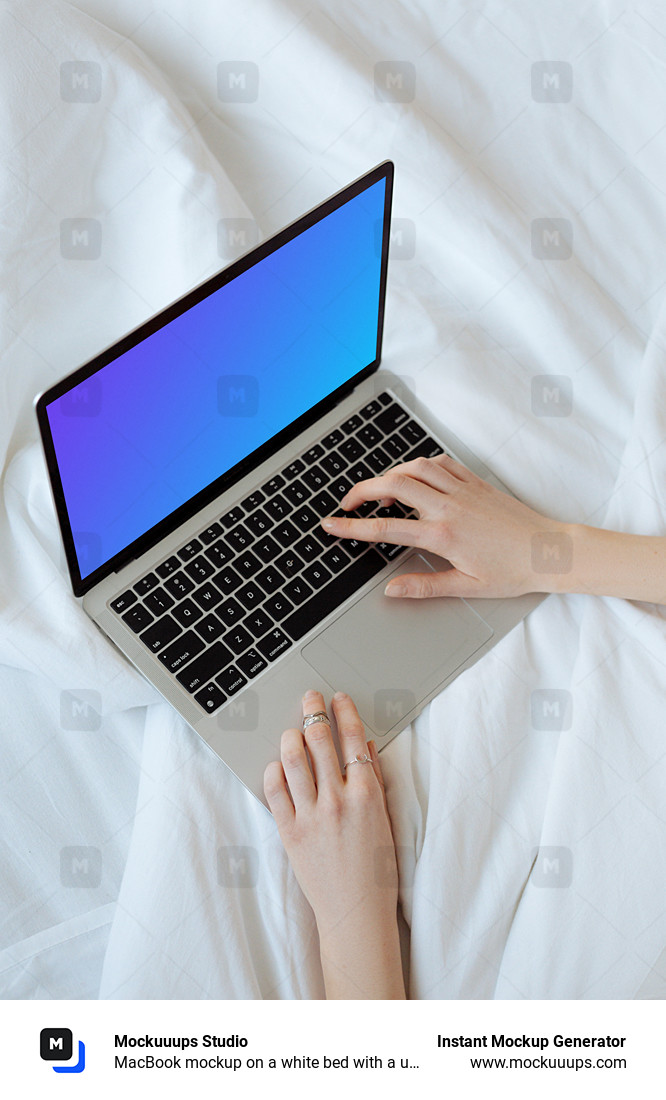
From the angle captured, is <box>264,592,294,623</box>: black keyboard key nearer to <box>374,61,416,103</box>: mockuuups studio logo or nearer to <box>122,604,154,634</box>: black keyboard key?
<box>122,604,154,634</box>: black keyboard key

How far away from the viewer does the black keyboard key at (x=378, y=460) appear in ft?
3.08

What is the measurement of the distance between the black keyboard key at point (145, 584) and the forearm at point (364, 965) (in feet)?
1.08

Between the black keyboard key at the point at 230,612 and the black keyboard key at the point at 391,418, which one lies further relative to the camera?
the black keyboard key at the point at 391,418

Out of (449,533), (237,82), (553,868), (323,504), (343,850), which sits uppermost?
(237,82)

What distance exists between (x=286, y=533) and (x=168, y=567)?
A: 0.12m

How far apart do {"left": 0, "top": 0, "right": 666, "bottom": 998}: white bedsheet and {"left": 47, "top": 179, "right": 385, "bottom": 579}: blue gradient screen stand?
12 cm

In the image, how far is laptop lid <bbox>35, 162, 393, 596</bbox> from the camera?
706 millimetres

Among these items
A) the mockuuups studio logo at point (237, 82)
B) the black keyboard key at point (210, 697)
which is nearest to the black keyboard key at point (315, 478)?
the black keyboard key at point (210, 697)

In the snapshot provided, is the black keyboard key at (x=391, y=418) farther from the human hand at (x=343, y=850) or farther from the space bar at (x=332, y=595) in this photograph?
the human hand at (x=343, y=850)

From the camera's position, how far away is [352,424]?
3.11 feet

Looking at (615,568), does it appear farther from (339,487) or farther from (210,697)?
(210,697)

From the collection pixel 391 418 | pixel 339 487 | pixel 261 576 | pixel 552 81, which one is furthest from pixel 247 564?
pixel 552 81

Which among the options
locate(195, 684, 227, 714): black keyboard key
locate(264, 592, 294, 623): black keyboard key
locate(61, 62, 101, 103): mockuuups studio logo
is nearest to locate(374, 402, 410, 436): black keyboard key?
locate(264, 592, 294, 623): black keyboard key
